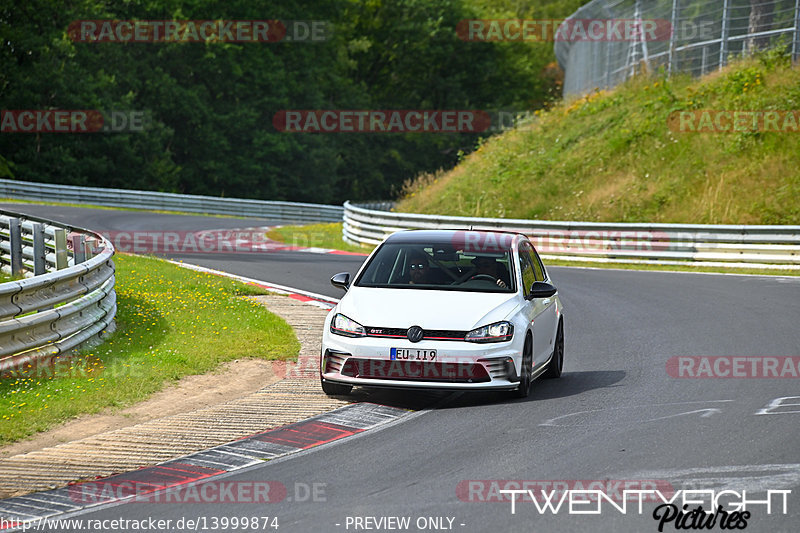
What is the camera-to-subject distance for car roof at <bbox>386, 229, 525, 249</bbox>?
10.8 meters

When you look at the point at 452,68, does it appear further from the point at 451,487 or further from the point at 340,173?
the point at 451,487

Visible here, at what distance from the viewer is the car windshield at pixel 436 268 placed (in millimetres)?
10375

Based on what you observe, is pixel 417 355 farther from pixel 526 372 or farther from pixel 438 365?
pixel 526 372

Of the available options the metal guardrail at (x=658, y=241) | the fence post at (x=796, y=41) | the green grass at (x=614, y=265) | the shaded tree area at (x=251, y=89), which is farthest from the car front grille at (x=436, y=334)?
the shaded tree area at (x=251, y=89)

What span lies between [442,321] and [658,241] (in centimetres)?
1707

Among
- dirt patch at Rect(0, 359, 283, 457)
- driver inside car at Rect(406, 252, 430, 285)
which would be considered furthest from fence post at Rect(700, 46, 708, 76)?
dirt patch at Rect(0, 359, 283, 457)

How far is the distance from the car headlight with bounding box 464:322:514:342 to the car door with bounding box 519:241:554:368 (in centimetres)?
47

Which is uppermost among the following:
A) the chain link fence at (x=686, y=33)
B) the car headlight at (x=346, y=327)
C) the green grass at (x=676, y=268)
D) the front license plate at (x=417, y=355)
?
the chain link fence at (x=686, y=33)

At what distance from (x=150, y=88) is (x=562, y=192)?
33317 mm

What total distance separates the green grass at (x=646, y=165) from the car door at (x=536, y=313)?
19.0m

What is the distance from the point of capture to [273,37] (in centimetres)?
6562

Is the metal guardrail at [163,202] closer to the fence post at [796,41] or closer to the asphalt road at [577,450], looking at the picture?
the fence post at [796,41]

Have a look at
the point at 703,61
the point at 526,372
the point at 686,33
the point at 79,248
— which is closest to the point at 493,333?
the point at 526,372

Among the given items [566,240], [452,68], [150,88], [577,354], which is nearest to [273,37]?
[150,88]
